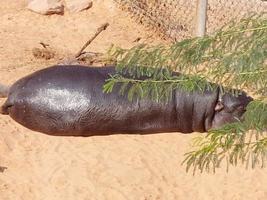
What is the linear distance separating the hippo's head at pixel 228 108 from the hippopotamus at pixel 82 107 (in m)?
0.31

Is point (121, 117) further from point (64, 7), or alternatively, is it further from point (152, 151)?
point (64, 7)

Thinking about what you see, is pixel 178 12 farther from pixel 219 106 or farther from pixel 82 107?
pixel 82 107

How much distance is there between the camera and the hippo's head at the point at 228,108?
6.52 meters

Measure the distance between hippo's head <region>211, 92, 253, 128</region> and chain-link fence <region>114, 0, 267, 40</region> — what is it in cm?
237

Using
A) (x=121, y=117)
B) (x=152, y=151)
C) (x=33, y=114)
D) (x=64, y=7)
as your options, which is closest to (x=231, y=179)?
(x=152, y=151)

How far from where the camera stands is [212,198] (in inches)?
Answer: 212

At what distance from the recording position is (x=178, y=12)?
9117 mm

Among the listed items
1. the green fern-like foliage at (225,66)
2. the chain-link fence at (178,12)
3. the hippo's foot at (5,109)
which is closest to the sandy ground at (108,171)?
the hippo's foot at (5,109)

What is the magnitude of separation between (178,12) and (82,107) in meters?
3.39

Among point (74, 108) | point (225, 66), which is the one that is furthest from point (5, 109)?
point (225, 66)

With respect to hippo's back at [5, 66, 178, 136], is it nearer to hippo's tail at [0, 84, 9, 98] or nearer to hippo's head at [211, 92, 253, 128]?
hippo's tail at [0, 84, 9, 98]

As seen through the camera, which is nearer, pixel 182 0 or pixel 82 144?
pixel 82 144

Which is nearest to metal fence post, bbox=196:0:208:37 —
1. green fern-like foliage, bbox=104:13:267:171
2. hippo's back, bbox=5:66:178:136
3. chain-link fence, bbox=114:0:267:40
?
chain-link fence, bbox=114:0:267:40

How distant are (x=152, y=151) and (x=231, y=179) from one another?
742mm
